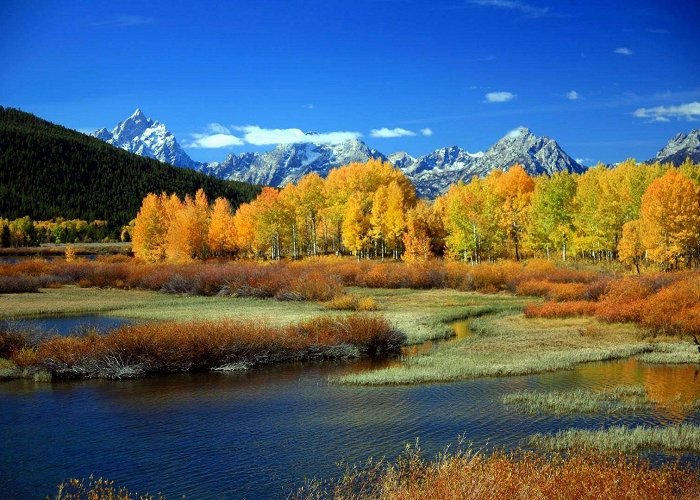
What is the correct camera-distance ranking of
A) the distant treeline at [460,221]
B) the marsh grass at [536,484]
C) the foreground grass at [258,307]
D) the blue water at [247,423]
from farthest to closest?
the distant treeline at [460,221] → the foreground grass at [258,307] → the blue water at [247,423] → the marsh grass at [536,484]

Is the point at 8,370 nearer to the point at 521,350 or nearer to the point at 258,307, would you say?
the point at 258,307

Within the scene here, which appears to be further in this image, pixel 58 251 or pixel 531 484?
pixel 58 251

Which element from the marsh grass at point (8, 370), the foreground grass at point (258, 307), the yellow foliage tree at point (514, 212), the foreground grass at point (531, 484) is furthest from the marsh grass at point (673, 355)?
the yellow foliage tree at point (514, 212)

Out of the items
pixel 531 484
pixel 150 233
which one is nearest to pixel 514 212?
pixel 150 233

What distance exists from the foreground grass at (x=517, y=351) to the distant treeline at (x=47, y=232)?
147167mm

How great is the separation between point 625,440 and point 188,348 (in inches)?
766

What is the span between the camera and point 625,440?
659 inches

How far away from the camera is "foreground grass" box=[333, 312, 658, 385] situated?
88.3ft

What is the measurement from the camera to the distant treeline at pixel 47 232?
508 ft

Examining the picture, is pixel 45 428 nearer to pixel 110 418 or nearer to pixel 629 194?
pixel 110 418

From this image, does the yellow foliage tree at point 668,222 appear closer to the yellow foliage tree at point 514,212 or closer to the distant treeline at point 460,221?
the distant treeline at point 460,221

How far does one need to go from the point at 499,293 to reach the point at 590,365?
3260 centimetres

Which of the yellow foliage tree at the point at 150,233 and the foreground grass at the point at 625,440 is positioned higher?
the yellow foliage tree at the point at 150,233

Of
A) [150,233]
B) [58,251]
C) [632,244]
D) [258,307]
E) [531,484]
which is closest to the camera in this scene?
[531,484]
